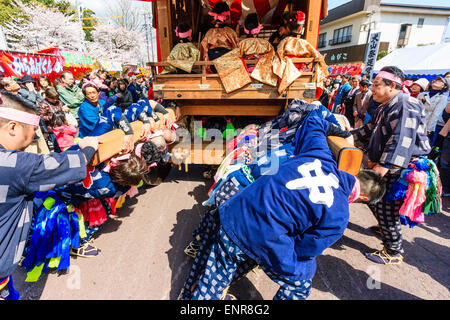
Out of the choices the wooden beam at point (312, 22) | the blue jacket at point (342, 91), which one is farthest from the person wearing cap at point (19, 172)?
the blue jacket at point (342, 91)

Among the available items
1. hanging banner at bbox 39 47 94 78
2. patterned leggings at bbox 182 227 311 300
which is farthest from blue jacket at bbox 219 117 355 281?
hanging banner at bbox 39 47 94 78

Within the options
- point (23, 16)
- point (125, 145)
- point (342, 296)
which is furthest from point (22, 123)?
point (23, 16)

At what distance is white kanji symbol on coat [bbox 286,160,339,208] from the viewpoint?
4.08 ft

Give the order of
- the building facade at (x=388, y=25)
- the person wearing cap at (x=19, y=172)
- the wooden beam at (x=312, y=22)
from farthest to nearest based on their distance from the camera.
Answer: the building facade at (x=388, y=25) → the wooden beam at (x=312, y=22) → the person wearing cap at (x=19, y=172)

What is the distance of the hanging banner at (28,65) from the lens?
25.8 feet

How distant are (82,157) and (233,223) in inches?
43.0

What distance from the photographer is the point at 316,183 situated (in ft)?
4.15

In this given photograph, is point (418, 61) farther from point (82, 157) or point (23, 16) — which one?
point (23, 16)

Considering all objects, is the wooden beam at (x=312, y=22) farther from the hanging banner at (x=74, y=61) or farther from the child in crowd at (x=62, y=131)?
the hanging banner at (x=74, y=61)

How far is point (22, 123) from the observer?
1292mm

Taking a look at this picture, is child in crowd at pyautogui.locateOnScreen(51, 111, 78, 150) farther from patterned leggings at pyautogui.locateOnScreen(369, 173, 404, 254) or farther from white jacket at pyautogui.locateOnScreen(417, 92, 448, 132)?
white jacket at pyautogui.locateOnScreen(417, 92, 448, 132)

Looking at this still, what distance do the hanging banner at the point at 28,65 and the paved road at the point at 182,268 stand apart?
28.6 feet

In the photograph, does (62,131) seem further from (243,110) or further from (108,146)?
(243,110)

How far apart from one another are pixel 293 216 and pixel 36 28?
30925 millimetres
